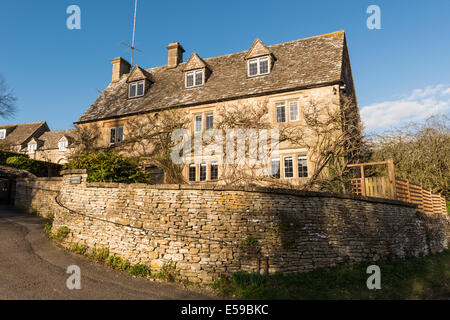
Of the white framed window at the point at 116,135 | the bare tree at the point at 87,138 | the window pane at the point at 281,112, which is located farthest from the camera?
the bare tree at the point at 87,138

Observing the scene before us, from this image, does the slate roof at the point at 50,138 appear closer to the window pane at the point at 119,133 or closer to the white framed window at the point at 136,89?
the white framed window at the point at 136,89

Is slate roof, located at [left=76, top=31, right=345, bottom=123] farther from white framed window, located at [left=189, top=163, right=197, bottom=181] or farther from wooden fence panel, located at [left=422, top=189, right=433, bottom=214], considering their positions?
wooden fence panel, located at [left=422, top=189, right=433, bottom=214]

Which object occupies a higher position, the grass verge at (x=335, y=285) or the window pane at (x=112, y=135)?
the window pane at (x=112, y=135)

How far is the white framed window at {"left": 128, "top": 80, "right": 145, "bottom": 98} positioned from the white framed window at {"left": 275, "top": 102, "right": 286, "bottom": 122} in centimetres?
1114

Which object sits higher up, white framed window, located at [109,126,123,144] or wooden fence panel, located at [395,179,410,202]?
white framed window, located at [109,126,123,144]

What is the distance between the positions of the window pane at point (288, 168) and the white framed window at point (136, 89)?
12782 mm

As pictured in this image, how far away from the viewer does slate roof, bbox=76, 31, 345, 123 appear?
1692 centimetres

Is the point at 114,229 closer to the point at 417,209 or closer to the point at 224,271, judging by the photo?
the point at 224,271

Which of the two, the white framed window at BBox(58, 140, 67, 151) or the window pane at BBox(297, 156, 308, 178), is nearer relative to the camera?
the window pane at BBox(297, 156, 308, 178)

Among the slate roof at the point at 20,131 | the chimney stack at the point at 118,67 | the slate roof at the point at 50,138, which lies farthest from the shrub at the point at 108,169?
the slate roof at the point at 20,131

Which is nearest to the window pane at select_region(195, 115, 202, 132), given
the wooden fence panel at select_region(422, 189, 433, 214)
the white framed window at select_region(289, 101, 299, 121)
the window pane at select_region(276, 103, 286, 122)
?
the window pane at select_region(276, 103, 286, 122)

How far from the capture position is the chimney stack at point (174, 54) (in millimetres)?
24391

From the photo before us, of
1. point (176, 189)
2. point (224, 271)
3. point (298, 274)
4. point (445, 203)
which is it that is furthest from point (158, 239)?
point (445, 203)

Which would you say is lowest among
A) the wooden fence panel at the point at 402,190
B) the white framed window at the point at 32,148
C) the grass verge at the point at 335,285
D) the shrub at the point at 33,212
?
the grass verge at the point at 335,285
